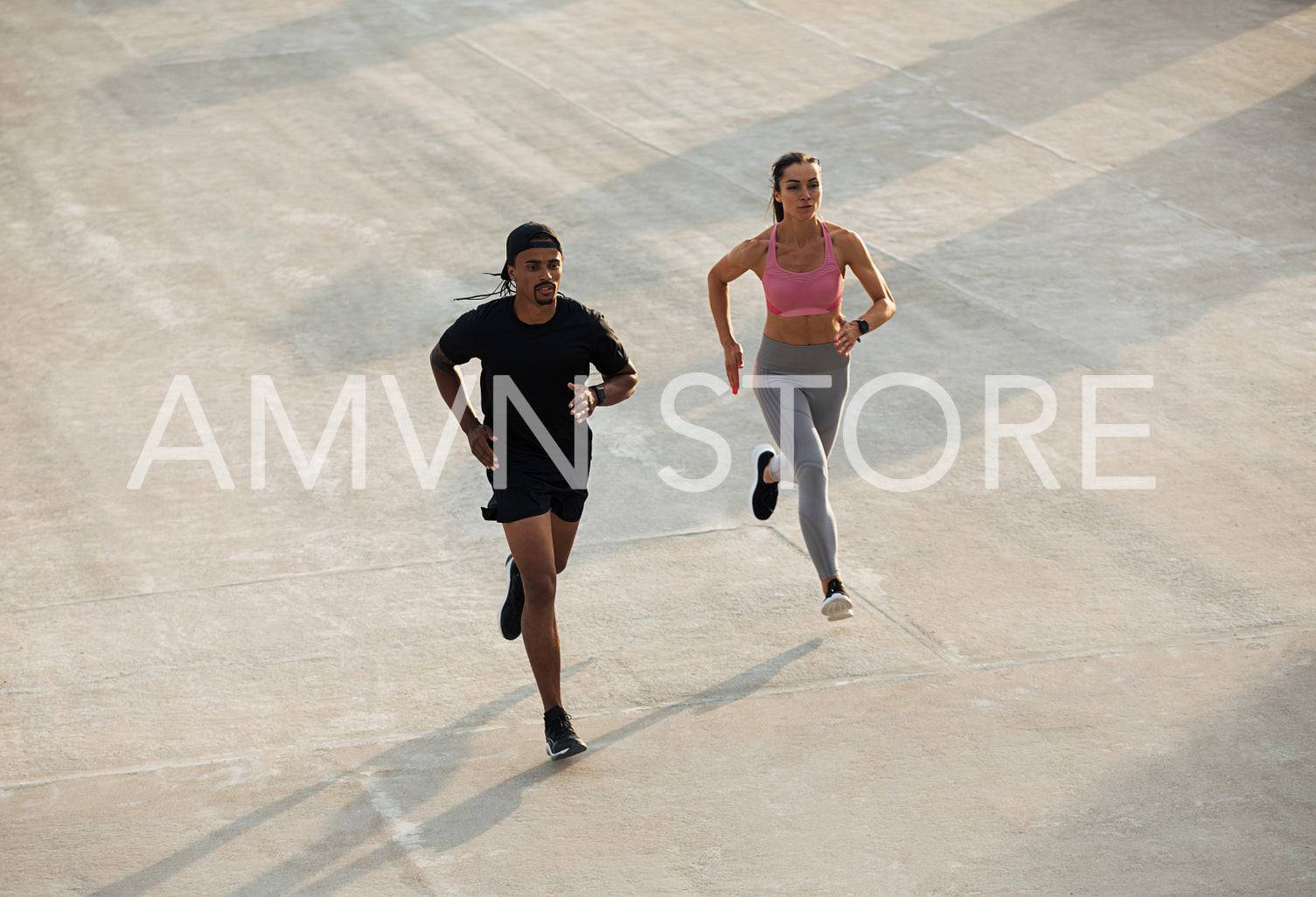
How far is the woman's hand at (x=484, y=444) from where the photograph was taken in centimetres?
565

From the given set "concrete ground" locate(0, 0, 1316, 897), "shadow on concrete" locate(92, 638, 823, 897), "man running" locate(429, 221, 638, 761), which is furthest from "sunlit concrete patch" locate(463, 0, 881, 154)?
"shadow on concrete" locate(92, 638, 823, 897)

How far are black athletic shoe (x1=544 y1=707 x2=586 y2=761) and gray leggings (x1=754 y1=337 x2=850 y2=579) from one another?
147cm

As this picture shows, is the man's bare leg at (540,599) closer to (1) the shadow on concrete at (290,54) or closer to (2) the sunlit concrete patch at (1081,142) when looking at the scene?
(2) the sunlit concrete patch at (1081,142)

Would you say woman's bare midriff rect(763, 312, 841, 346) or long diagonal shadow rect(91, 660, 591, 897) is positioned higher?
woman's bare midriff rect(763, 312, 841, 346)

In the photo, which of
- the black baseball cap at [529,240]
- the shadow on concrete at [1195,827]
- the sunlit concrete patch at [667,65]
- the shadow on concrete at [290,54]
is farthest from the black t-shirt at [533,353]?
the shadow on concrete at [290,54]

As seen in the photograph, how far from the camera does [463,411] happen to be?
583 centimetres

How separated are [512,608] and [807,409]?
174 centimetres

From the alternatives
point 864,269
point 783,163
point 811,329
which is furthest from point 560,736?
point 783,163

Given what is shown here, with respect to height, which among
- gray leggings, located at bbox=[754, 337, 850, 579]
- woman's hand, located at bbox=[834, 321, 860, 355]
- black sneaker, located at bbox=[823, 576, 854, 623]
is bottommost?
black sneaker, located at bbox=[823, 576, 854, 623]

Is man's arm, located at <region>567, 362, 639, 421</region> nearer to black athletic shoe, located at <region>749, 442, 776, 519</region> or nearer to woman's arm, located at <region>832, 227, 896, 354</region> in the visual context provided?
woman's arm, located at <region>832, 227, 896, 354</region>

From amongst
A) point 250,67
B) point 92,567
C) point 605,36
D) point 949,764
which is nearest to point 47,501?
point 92,567

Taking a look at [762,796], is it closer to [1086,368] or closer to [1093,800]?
[1093,800]

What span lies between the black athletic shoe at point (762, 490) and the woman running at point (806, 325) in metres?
0.55

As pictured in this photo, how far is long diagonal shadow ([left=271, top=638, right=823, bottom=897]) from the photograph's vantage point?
4.85m
